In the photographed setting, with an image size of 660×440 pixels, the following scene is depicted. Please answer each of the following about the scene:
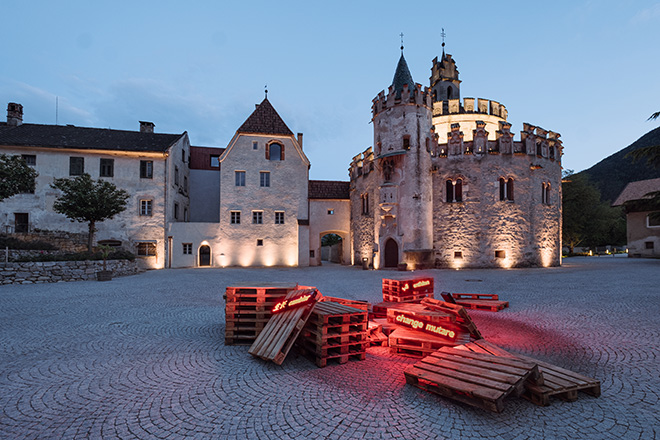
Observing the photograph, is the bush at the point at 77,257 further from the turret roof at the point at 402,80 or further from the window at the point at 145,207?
the turret roof at the point at 402,80

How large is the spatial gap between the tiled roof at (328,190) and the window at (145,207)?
1395 cm

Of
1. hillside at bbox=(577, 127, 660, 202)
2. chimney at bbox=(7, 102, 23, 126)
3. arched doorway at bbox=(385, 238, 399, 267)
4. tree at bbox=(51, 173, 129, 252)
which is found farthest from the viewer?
hillside at bbox=(577, 127, 660, 202)

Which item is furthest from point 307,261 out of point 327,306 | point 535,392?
point 535,392

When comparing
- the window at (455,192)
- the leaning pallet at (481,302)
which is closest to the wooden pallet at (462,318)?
the leaning pallet at (481,302)

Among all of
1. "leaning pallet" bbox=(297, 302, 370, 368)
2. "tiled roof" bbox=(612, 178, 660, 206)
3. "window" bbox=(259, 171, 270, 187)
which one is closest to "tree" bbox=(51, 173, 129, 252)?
"window" bbox=(259, 171, 270, 187)

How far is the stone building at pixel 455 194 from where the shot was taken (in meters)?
25.2

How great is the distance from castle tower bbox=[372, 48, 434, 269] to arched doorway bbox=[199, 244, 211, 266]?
1506 centimetres

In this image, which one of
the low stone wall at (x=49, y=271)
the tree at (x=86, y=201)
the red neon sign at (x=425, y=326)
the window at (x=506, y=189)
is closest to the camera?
the red neon sign at (x=425, y=326)

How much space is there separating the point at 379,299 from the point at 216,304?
5771 mm

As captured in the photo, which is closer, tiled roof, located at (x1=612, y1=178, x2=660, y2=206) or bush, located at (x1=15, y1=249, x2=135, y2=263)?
bush, located at (x1=15, y1=249, x2=135, y2=263)

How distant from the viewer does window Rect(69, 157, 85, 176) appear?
26781mm

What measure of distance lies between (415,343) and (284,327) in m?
2.51

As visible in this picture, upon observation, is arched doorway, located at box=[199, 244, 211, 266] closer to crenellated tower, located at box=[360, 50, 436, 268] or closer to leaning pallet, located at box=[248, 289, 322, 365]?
crenellated tower, located at box=[360, 50, 436, 268]

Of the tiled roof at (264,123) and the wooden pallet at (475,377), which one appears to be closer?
the wooden pallet at (475,377)
